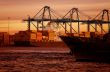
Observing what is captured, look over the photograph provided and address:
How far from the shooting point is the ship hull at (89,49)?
3356 inches

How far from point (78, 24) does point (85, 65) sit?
368 ft

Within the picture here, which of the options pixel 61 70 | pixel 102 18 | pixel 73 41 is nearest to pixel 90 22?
pixel 102 18

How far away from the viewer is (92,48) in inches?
3452

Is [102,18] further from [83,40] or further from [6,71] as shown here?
[6,71]

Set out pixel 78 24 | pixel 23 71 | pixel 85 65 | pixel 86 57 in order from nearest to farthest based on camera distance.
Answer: pixel 23 71, pixel 85 65, pixel 86 57, pixel 78 24

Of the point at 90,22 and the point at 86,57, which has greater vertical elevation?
the point at 90,22

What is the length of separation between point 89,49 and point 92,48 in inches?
23.6

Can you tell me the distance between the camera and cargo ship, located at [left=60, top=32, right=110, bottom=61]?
8530cm

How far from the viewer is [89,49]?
87750 mm

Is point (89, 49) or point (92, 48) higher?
point (92, 48)

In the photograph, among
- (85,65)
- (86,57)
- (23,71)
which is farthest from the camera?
(86,57)

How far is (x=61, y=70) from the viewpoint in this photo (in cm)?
7306

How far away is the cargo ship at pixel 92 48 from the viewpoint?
280 feet

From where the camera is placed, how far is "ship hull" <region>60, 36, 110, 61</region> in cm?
8525
